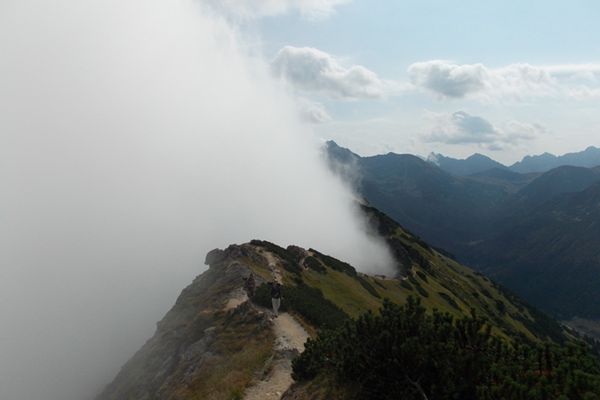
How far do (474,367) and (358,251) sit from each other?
17202 centimetres

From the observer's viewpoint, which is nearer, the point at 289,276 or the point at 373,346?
the point at 373,346

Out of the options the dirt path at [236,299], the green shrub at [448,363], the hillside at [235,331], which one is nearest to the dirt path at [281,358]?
the hillside at [235,331]

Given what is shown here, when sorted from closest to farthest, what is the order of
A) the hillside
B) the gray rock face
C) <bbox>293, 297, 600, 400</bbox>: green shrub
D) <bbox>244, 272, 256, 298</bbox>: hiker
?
<bbox>293, 297, 600, 400</bbox>: green shrub
the hillside
the gray rock face
<bbox>244, 272, 256, 298</bbox>: hiker

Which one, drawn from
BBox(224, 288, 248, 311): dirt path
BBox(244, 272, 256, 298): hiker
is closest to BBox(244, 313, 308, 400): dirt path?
BBox(224, 288, 248, 311): dirt path

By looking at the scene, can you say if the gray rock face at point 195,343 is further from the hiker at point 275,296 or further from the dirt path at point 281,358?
the hiker at point 275,296

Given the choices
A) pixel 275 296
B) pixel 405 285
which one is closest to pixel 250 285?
pixel 275 296

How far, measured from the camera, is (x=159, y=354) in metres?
47.8

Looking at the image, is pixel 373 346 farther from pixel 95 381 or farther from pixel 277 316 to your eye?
pixel 95 381

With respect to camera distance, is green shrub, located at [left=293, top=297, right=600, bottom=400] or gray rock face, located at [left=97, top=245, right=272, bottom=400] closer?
green shrub, located at [left=293, top=297, right=600, bottom=400]

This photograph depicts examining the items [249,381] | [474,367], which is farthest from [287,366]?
[474,367]

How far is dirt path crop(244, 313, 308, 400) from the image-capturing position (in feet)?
A: 93.9

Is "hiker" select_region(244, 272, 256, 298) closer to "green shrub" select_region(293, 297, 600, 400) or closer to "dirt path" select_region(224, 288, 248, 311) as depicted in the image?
"dirt path" select_region(224, 288, 248, 311)

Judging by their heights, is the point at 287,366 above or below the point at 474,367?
below

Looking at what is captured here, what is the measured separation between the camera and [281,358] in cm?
3319
